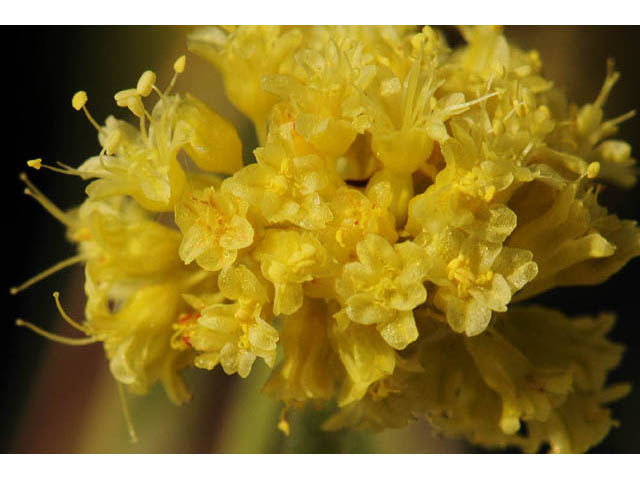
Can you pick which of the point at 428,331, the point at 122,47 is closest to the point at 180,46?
the point at 122,47

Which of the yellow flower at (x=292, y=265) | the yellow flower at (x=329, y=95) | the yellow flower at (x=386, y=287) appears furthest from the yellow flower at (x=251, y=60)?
the yellow flower at (x=386, y=287)

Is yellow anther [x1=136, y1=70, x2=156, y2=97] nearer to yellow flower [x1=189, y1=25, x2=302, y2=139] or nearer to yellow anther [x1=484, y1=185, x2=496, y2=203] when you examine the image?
yellow flower [x1=189, y1=25, x2=302, y2=139]

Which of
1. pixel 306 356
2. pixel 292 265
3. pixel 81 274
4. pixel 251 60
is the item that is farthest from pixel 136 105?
pixel 81 274

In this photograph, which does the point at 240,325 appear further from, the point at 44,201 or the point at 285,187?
the point at 44,201

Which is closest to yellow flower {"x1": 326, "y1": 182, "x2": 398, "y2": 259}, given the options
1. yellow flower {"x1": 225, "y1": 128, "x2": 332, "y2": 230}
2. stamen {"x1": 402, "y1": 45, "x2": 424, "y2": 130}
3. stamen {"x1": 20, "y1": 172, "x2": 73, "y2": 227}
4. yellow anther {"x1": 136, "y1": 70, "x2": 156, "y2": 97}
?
yellow flower {"x1": 225, "y1": 128, "x2": 332, "y2": 230}

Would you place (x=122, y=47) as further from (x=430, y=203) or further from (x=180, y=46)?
(x=430, y=203)

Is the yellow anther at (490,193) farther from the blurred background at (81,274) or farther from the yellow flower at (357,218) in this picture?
the blurred background at (81,274)
